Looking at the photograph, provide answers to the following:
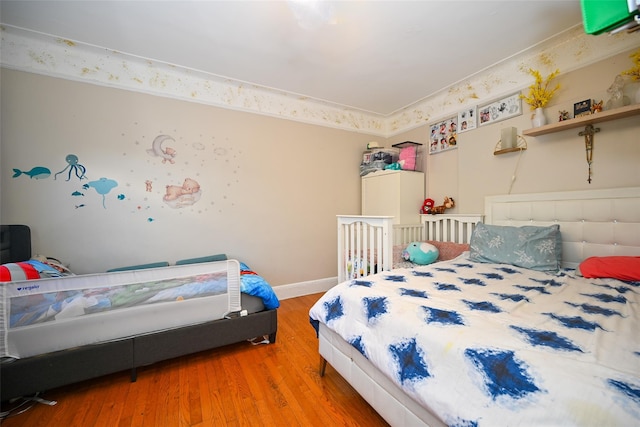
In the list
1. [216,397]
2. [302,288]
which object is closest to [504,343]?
[216,397]

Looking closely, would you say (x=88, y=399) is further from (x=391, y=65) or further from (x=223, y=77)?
(x=391, y=65)

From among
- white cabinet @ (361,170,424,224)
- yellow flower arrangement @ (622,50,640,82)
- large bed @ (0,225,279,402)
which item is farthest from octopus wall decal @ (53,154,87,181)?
yellow flower arrangement @ (622,50,640,82)

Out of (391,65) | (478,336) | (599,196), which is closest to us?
(478,336)

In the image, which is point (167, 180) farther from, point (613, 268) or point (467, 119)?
point (613, 268)

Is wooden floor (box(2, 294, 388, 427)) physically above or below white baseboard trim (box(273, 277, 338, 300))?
below

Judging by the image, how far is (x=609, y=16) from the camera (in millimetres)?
489

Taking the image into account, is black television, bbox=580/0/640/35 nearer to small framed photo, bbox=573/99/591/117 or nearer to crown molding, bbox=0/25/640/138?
small framed photo, bbox=573/99/591/117

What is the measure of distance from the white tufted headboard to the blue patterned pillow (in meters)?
0.17

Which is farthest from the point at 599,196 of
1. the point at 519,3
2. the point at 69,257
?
the point at 69,257

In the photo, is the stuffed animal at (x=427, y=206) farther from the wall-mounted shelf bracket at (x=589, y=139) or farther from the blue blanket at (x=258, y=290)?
the blue blanket at (x=258, y=290)

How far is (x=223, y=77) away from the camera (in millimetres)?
2502

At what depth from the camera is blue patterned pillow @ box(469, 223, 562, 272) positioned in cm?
172

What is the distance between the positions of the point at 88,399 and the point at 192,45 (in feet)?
8.54

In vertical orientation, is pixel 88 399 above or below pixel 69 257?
below
